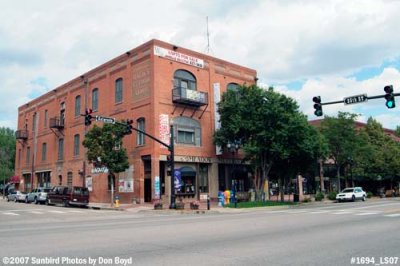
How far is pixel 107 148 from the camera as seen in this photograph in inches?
1329

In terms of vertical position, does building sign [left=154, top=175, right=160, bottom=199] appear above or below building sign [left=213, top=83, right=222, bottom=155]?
below

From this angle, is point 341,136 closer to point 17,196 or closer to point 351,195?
point 351,195

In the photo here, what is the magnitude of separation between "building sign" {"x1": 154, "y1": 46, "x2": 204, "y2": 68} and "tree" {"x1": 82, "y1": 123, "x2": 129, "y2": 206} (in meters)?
7.73

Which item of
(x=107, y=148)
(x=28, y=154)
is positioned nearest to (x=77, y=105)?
(x=107, y=148)

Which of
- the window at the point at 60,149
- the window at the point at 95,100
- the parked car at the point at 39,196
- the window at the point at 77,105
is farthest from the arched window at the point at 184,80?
the window at the point at 60,149

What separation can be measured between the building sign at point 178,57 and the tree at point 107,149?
773cm

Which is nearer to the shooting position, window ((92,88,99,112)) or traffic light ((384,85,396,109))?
traffic light ((384,85,396,109))

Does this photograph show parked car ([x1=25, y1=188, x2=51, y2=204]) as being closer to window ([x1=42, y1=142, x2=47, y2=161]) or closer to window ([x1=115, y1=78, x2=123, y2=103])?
window ([x1=115, y1=78, x2=123, y2=103])

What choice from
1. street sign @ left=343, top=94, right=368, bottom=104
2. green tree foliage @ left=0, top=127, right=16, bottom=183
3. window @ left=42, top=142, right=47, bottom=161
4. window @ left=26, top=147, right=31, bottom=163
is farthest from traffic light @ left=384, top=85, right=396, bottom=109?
green tree foliage @ left=0, top=127, right=16, bottom=183

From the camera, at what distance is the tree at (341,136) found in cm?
4672

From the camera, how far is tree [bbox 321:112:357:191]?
4672 centimetres

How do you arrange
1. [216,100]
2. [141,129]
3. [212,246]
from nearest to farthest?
[212,246], [141,129], [216,100]

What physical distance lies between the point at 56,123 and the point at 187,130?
20.1 meters

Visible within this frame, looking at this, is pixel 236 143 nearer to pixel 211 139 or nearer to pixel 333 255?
pixel 211 139
